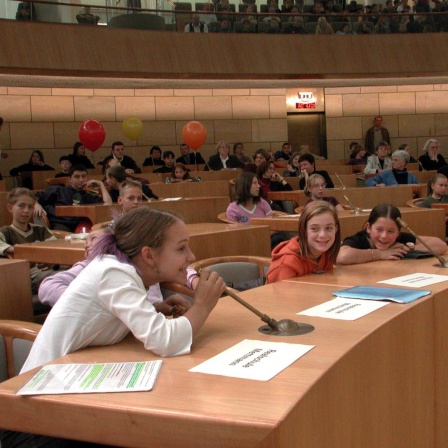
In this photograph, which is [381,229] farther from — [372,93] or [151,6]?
[372,93]

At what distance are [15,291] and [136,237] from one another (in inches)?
42.6

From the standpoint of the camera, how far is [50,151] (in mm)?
11539

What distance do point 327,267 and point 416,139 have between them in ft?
40.2

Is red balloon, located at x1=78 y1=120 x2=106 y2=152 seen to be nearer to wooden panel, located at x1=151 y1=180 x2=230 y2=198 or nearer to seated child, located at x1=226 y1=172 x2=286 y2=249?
wooden panel, located at x1=151 y1=180 x2=230 y2=198

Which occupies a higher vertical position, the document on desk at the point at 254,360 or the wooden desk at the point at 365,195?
the wooden desk at the point at 365,195

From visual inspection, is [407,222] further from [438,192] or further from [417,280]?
[417,280]

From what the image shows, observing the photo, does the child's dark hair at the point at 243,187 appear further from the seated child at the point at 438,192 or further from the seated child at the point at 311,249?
the seated child at the point at 311,249

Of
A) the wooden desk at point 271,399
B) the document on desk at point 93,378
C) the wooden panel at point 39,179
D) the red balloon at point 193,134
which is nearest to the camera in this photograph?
the wooden desk at point 271,399

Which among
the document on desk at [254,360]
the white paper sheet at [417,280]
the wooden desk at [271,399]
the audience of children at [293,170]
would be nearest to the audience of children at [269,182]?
the audience of children at [293,170]

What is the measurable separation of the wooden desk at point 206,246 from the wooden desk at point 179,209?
3.75 ft

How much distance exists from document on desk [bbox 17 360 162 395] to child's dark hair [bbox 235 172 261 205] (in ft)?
13.4

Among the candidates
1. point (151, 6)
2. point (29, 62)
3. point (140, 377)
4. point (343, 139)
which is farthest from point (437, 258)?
point (343, 139)

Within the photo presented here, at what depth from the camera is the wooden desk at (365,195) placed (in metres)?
6.43

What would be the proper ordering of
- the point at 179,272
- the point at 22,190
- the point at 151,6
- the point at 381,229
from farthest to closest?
the point at 151,6
the point at 22,190
the point at 381,229
the point at 179,272
